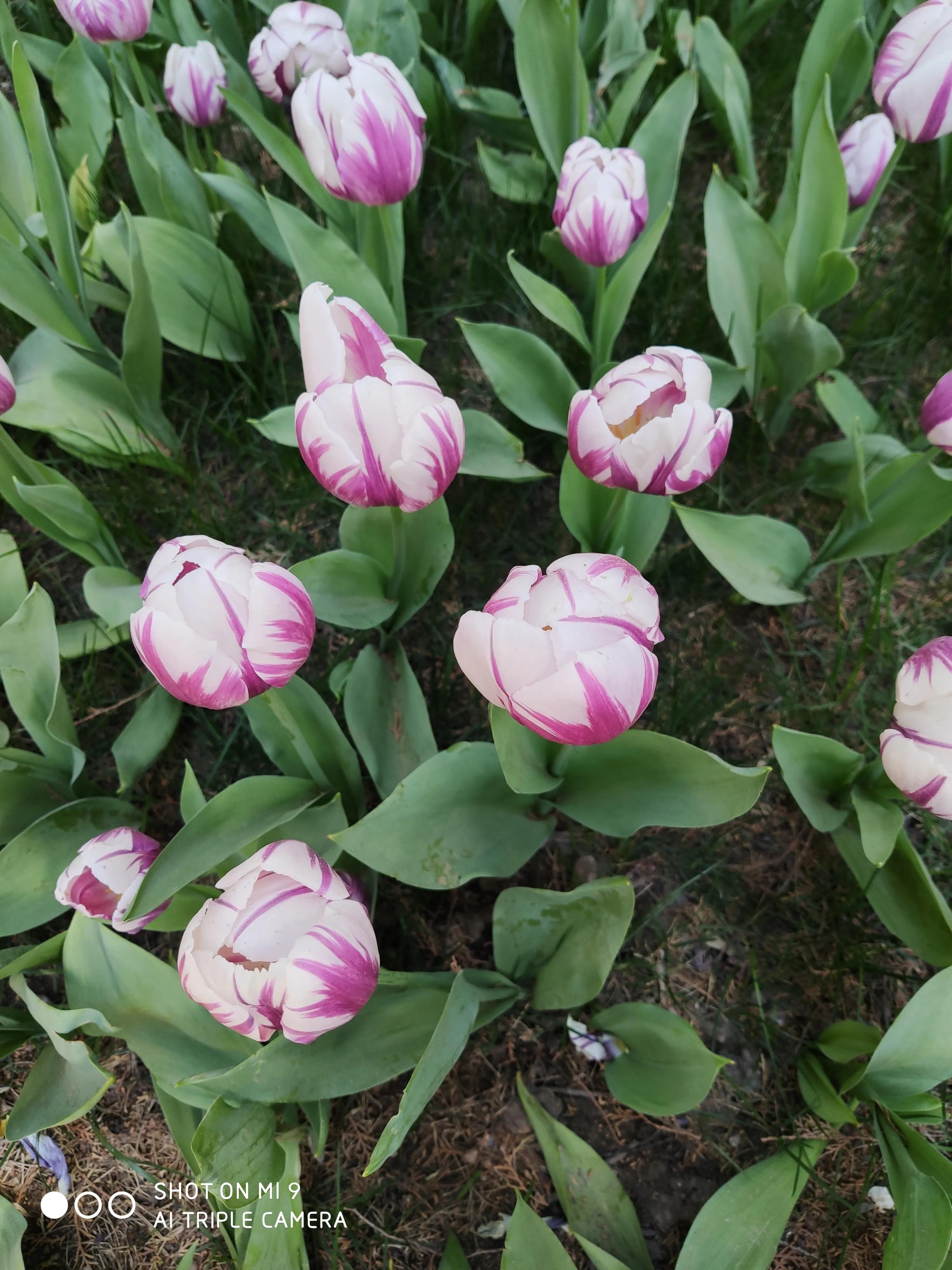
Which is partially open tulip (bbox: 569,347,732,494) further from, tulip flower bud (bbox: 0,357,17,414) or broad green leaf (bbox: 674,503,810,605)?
tulip flower bud (bbox: 0,357,17,414)

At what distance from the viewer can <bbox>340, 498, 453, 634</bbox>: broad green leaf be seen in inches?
43.3

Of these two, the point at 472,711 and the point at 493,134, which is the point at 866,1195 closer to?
the point at 472,711

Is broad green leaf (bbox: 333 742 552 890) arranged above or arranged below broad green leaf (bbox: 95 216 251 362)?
below

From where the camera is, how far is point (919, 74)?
1143 millimetres

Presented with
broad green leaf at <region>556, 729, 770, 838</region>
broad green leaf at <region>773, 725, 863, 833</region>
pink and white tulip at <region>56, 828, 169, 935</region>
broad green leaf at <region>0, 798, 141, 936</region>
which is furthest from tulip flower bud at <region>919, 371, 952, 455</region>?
broad green leaf at <region>0, 798, 141, 936</region>

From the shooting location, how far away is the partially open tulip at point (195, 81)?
140 centimetres

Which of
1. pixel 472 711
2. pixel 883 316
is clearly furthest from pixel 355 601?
pixel 883 316

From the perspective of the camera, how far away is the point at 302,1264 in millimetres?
983

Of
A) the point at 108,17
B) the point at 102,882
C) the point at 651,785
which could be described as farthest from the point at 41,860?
the point at 108,17

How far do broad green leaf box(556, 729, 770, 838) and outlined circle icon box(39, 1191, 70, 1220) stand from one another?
0.82 metres

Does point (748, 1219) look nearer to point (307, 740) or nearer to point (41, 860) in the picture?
point (307, 740)

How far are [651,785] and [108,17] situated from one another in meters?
1.25

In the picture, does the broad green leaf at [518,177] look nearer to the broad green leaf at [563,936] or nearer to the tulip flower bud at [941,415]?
the tulip flower bud at [941,415]

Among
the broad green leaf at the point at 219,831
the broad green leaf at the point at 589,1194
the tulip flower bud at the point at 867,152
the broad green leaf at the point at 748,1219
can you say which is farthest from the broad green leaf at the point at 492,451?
the broad green leaf at the point at 748,1219
